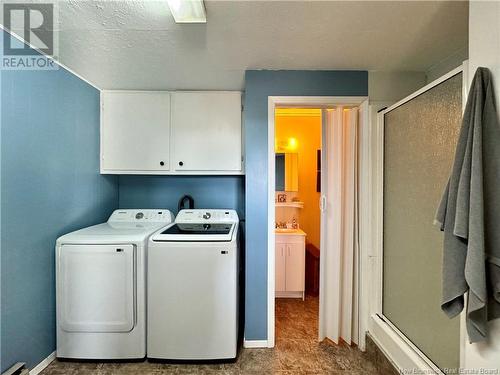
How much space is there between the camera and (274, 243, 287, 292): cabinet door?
2684 millimetres

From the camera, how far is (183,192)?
2535 mm

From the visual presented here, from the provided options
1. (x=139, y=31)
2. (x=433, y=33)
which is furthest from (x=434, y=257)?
(x=139, y=31)

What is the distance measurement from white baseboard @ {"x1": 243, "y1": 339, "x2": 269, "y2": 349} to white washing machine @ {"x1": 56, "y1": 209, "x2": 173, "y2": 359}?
2.52ft

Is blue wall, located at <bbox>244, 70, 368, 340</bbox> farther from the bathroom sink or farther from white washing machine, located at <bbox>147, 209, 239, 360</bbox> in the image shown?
the bathroom sink

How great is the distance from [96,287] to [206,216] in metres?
0.99

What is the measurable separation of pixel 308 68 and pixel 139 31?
3.96 feet

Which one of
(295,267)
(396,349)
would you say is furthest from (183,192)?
(396,349)

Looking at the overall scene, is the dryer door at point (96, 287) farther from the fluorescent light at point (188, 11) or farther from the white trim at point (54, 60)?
the fluorescent light at point (188, 11)

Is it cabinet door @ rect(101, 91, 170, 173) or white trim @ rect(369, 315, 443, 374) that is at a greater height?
cabinet door @ rect(101, 91, 170, 173)

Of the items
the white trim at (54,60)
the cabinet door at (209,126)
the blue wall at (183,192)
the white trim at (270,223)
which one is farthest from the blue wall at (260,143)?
the white trim at (54,60)

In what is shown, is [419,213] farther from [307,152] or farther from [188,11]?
[307,152]

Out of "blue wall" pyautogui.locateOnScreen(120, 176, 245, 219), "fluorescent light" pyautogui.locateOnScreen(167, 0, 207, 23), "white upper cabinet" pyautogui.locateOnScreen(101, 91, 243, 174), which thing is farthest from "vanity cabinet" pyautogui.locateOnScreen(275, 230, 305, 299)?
"fluorescent light" pyautogui.locateOnScreen(167, 0, 207, 23)

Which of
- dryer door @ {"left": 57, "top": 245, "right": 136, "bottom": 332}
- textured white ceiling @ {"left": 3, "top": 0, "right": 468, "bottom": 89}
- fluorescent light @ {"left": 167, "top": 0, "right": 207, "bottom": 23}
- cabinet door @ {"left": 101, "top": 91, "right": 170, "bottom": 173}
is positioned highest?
textured white ceiling @ {"left": 3, "top": 0, "right": 468, "bottom": 89}

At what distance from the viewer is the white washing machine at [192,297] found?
64.8 inches
